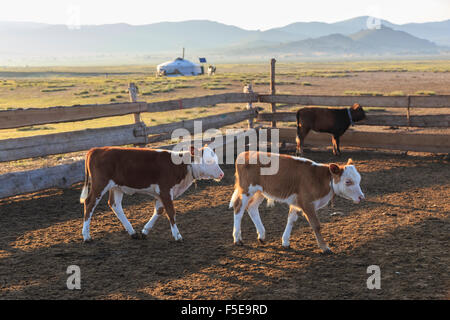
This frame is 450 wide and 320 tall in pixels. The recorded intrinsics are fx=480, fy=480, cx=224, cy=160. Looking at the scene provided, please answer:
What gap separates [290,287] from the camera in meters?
5.02

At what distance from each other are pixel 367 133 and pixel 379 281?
8.09 m

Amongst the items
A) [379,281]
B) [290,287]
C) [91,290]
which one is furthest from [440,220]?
[91,290]

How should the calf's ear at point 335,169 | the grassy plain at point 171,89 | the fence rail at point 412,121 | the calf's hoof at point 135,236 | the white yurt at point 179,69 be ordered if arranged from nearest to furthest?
the calf's ear at point 335,169 → the calf's hoof at point 135,236 → the fence rail at point 412,121 → the grassy plain at point 171,89 → the white yurt at point 179,69

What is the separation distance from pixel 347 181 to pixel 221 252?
182 cm

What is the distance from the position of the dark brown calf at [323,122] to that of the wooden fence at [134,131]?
49 cm

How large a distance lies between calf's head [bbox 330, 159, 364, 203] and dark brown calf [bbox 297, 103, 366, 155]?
6.50 m

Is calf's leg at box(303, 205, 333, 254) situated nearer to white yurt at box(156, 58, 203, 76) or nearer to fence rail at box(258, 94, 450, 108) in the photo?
fence rail at box(258, 94, 450, 108)

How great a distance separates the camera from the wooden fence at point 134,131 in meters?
8.66

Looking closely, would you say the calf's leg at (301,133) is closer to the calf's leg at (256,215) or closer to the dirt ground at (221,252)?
the dirt ground at (221,252)

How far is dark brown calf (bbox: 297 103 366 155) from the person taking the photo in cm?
1248

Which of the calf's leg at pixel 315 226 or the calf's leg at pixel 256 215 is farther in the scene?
the calf's leg at pixel 256 215

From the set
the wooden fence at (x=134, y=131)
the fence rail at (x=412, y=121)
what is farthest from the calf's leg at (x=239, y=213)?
the fence rail at (x=412, y=121)
